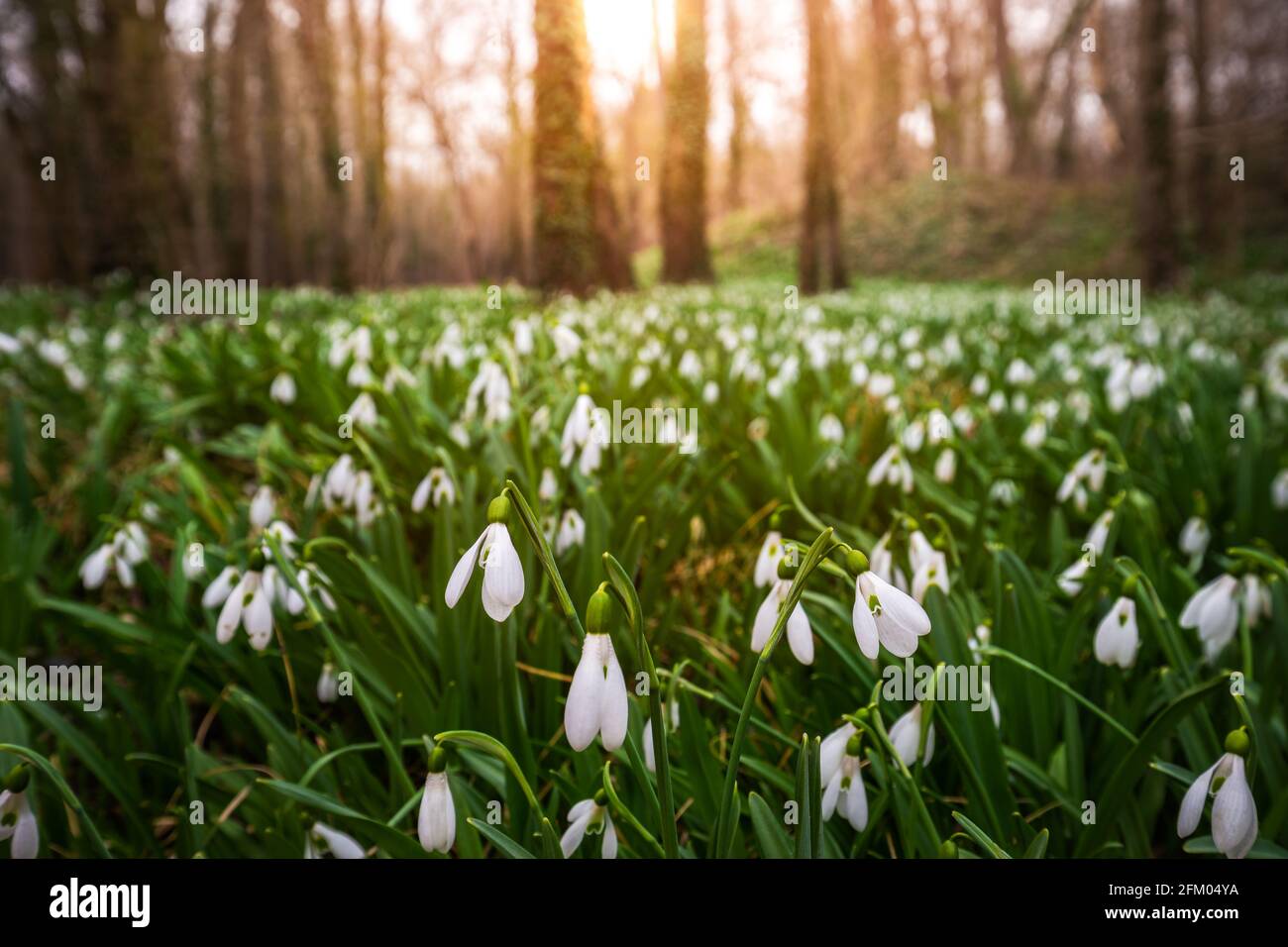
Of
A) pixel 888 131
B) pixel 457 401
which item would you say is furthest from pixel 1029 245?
pixel 457 401

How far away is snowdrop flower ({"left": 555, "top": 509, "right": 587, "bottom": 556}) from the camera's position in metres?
1.75

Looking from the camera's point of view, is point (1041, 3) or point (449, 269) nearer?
point (1041, 3)

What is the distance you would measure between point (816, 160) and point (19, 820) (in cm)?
1134

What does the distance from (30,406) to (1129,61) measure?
27.1 m

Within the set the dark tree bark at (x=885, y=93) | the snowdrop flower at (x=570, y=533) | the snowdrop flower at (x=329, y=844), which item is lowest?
the snowdrop flower at (x=329, y=844)

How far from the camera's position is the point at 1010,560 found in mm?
1612

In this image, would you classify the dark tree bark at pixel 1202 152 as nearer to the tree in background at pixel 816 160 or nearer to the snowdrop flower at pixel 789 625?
the tree in background at pixel 816 160

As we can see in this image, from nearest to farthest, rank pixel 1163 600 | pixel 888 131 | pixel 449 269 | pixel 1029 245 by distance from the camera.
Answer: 1. pixel 1163 600
2. pixel 1029 245
3. pixel 888 131
4. pixel 449 269

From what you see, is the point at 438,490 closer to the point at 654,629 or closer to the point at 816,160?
the point at 654,629

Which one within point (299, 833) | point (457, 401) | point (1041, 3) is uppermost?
point (1041, 3)

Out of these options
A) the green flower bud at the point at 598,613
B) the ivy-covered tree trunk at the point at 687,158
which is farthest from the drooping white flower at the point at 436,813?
the ivy-covered tree trunk at the point at 687,158

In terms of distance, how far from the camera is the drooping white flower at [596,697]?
83 centimetres

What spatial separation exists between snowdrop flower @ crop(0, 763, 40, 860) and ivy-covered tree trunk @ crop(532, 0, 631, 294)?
4.14 meters
